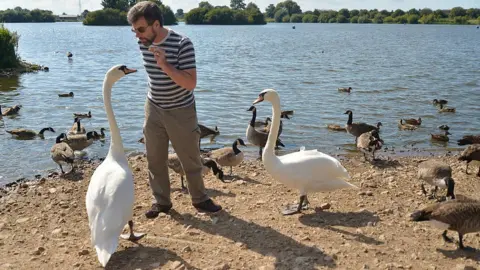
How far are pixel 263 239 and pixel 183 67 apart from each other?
2.44 meters

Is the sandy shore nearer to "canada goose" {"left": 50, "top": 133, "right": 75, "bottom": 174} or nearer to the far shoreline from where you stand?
"canada goose" {"left": 50, "top": 133, "right": 75, "bottom": 174}

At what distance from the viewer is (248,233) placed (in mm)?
6465

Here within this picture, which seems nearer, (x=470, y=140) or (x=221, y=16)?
(x=470, y=140)

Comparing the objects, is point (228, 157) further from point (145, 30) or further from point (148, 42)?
point (145, 30)

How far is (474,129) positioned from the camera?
16344 mm

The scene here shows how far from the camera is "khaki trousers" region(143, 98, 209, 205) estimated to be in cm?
620

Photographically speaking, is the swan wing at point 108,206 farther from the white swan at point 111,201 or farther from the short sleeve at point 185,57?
the short sleeve at point 185,57

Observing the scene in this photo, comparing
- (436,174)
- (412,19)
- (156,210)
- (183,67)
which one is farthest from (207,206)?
(412,19)

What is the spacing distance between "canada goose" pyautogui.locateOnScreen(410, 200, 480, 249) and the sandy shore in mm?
284

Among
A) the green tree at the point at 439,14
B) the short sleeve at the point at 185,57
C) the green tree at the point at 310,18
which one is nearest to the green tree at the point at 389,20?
the green tree at the point at 439,14

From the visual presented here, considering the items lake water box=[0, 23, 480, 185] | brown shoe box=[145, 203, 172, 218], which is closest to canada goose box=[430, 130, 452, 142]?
lake water box=[0, 23, 480, 185]

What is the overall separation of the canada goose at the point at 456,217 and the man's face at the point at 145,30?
394cm

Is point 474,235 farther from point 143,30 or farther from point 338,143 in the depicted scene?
point 338,143

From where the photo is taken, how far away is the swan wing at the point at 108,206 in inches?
208
